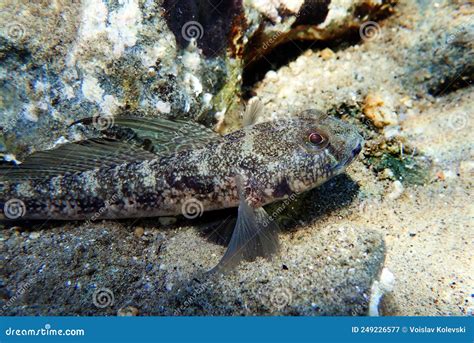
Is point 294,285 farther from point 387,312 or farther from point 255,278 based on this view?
point 387,312

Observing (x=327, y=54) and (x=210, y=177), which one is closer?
(x=210, y=177)

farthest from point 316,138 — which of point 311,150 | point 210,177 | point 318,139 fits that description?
point 210,177

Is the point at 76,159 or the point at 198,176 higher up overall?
the point at 198,176

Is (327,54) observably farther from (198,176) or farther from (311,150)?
(198,176)

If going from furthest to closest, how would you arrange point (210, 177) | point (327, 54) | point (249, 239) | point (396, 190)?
point (327, 54) < point (396, 190) < point (210, 177) < point (249, 239)

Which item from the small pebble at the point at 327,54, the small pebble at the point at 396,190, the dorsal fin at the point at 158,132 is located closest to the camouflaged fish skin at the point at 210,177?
the dorsal fin at the point at 158,132
